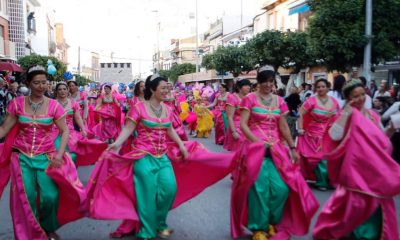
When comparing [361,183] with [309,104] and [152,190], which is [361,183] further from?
[309,104]

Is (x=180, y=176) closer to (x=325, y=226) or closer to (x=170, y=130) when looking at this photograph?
(x=170, y=130)

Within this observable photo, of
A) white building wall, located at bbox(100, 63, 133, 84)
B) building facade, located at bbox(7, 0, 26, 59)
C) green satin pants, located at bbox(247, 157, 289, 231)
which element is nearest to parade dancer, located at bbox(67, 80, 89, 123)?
green satin pants, located at bbox(247, 157, 289, 231)

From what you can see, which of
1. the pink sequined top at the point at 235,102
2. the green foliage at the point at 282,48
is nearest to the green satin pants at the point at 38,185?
the pink sequined top at the point at 235,102

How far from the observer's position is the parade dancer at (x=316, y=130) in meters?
8.31

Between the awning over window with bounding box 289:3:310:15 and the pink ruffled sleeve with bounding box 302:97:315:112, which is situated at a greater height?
the awning over window with bounding box 289:3:310:15

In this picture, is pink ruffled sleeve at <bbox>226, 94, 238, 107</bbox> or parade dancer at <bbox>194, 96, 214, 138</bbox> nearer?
pink ruffled sleeve at <bbox>226, 94, 238, 107</bbox>

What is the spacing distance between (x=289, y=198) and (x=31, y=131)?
2.74 meters

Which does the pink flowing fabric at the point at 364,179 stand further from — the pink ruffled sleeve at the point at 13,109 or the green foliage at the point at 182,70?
the green foliage at the point at 182,70

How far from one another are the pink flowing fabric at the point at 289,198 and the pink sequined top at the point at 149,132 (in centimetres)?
89

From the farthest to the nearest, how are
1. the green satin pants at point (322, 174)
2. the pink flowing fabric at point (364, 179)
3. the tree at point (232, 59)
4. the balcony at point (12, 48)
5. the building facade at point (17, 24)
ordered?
the building facade at point (17, 24) < the balcony at point (12, 48) < the tree at point (232, 59) < the green satin pants at point (322, 174) < the pink flowing fabric at point (364, 179)

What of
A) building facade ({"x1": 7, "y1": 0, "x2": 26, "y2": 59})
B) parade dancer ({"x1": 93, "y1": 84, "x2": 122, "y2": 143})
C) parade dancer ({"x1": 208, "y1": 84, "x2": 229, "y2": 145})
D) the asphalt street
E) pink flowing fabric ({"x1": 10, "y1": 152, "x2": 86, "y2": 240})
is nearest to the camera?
pink flowing fabric ({"x1": 10, "y1": 152, "x2": 86, "y2": 240})

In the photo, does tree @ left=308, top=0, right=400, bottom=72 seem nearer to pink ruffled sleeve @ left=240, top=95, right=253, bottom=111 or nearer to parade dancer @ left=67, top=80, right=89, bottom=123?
parade dancer @ left=67, top=80, right=89, bottom=123

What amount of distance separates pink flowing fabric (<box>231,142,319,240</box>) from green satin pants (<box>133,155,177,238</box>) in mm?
705

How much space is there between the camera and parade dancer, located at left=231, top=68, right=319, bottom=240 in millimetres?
5371
